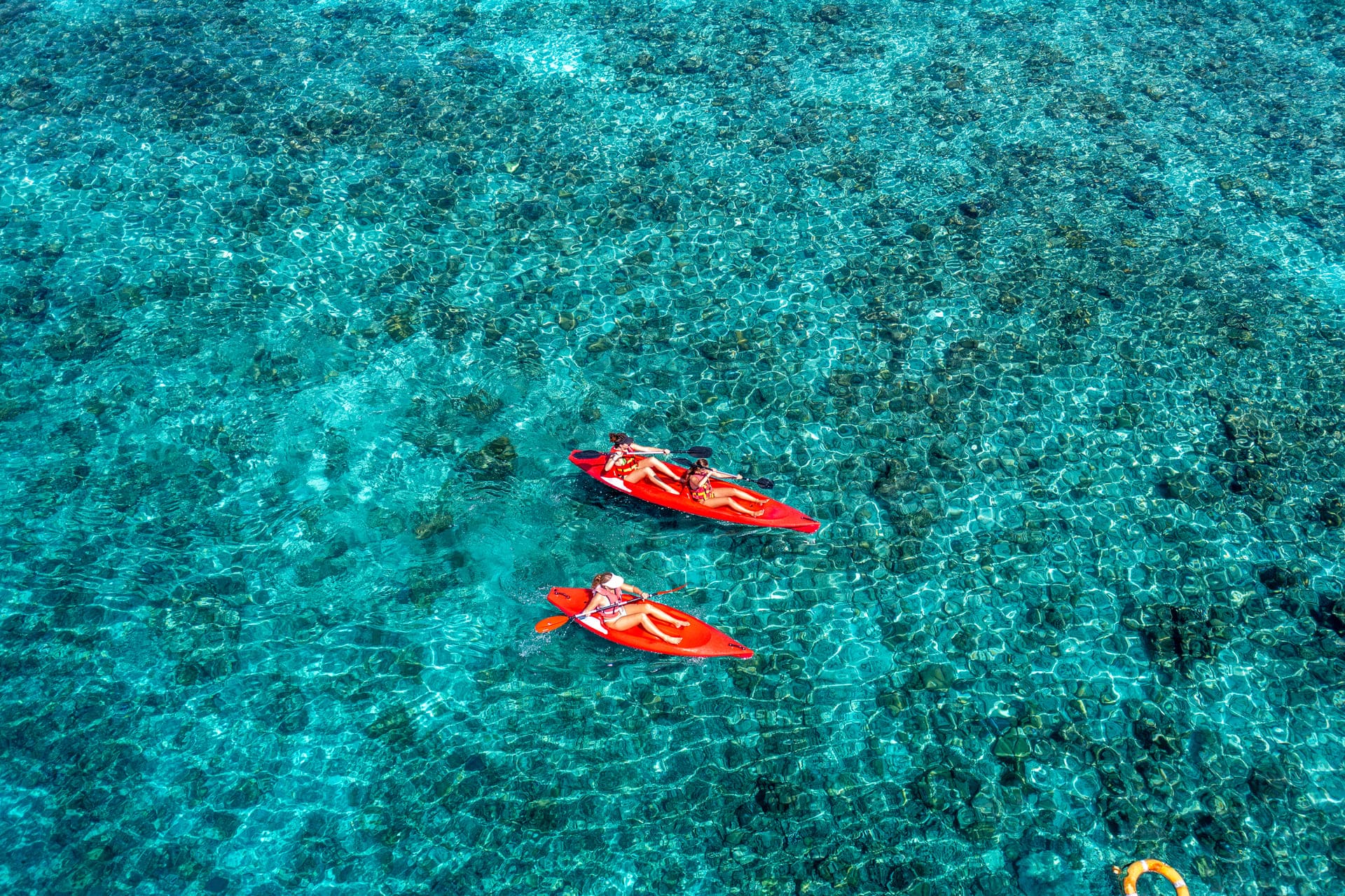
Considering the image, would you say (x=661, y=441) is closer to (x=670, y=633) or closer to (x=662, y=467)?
(x=662, y=467)

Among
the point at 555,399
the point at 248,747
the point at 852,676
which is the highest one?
the point at 555,399

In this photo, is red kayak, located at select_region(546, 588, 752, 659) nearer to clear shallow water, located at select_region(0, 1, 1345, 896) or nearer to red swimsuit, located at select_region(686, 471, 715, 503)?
clear shallow water, located at select_region(0, 1, 1345, 896)

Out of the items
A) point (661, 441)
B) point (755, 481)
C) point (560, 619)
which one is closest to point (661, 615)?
point (560, 619)

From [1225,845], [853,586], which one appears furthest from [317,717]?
[1225,845]

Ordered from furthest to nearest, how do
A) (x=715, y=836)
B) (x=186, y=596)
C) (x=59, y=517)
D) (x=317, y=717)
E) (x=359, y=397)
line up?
1. (x=359, y=397)
2. (x=59, y=517)
3. (x=186, y=596)
4. (x=317, y=717)
5. (x=715, y=836)

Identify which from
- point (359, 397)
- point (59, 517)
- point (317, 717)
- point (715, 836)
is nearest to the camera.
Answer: point (715, 836)

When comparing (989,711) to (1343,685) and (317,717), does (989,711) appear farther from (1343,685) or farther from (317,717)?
(317,717)

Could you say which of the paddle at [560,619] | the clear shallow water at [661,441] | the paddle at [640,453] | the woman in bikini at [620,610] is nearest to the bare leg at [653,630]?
the woman in bikini at [620,610]

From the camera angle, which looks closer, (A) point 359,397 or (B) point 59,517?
(B) point 59,517
